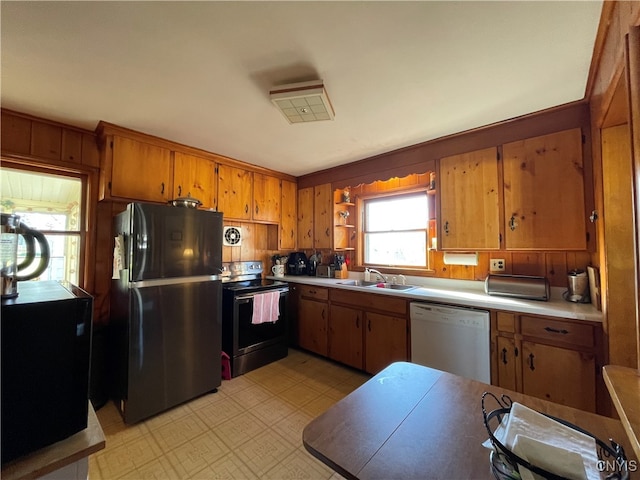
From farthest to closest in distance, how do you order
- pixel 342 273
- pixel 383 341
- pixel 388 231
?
pixel 342 273 → pixel 388 231 → pixel 383 341

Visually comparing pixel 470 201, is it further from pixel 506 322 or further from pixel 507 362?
pixel 507 362

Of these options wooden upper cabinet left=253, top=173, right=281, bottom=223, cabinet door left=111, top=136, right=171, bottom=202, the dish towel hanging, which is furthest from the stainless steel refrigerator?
wooden upper cabinet left=253, top=173, right=281, bottom=223

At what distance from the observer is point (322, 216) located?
11.8 feet

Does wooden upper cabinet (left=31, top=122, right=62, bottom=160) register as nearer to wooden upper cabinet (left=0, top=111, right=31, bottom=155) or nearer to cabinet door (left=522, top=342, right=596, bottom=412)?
wooden upper cabinet (left=0, top=111, right=31, bottom=155)

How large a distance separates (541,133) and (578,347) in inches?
60.7

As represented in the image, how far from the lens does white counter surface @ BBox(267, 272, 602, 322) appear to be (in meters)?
1.72

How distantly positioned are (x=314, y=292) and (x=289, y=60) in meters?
2.36

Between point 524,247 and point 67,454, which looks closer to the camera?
point 67,454

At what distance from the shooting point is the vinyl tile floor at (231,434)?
5.23 ft

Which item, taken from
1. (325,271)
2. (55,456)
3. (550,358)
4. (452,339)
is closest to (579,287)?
(550,358)

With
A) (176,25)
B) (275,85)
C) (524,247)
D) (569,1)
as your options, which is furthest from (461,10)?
(524,247)

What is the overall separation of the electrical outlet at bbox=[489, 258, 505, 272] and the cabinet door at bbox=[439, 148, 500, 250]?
10.4 inches

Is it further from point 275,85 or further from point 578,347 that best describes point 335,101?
point 578,347

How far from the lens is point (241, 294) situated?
108 inches
